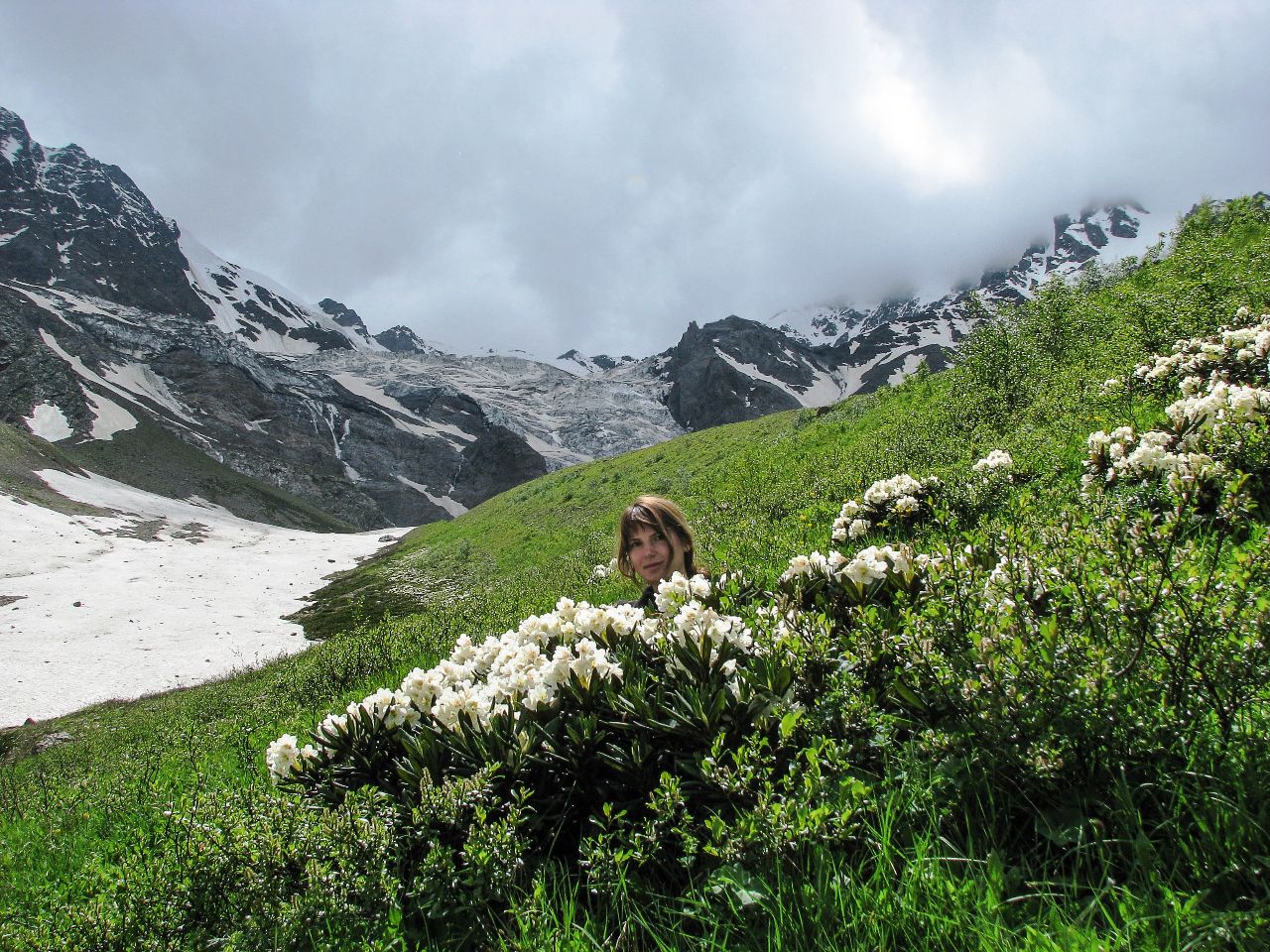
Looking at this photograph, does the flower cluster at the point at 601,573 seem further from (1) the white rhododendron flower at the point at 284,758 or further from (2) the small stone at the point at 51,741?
(2) the small stone at the point at 51,741

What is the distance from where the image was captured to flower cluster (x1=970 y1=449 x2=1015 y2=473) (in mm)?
7004

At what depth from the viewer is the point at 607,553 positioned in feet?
46.7

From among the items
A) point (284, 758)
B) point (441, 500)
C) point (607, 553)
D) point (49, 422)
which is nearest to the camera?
point (284, 758)

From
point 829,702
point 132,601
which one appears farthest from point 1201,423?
point 132,601

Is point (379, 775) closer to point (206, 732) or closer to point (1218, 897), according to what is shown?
point (1218, 897)

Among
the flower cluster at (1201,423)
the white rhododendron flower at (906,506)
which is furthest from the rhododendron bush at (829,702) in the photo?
the white rhododendron flower at (906,506)

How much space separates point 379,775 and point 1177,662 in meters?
3.73

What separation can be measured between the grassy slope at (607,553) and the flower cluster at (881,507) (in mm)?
517

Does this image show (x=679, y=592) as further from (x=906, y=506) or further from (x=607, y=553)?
(x=607, y=553)

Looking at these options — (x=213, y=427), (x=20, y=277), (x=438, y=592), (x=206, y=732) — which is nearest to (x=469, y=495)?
(x=213, y=427)

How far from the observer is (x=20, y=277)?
630ft

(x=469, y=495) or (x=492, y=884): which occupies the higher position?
(x=469, y=495)

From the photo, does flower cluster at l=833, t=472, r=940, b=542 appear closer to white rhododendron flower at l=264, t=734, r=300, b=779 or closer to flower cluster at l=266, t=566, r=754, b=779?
flower cluster at l=266, t=566, r=754, b=779

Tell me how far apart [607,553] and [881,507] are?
8.25 meters
